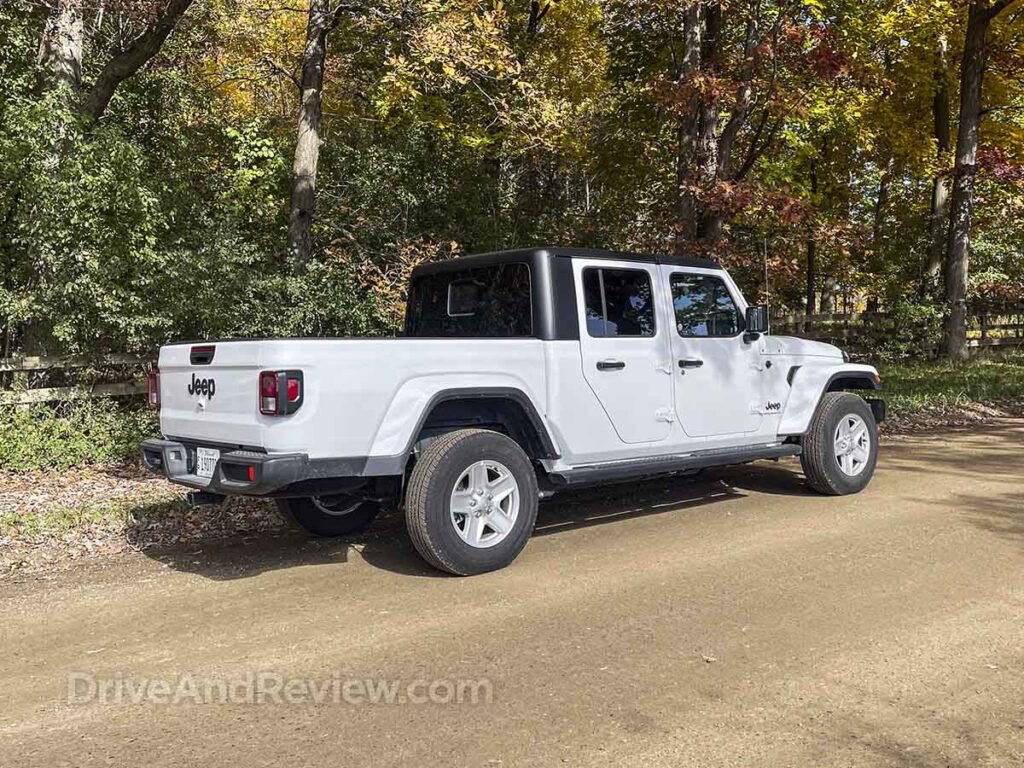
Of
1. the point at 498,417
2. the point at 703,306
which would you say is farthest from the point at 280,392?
the point at 703,306

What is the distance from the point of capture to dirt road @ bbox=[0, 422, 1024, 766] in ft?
9.87

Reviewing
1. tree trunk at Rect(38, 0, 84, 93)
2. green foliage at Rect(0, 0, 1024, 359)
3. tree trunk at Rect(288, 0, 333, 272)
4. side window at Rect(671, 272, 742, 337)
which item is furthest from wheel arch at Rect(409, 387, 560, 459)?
tree trunk at Rect(288, 0, 333, 272)

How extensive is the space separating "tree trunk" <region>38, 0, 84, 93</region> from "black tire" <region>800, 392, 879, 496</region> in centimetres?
969

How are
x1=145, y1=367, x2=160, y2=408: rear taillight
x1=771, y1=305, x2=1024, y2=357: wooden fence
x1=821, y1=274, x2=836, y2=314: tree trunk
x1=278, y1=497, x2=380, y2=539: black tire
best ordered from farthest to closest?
x1=821, y1=274, x2=836, y2=314: tree trunk → x1=771, y1=305, x2=1024, y2=357: wooden fence → x1=278, y1=497, x2=380, y2=539: black tire → x1=145, y1=367, x2=160, y2=408: rear taillight

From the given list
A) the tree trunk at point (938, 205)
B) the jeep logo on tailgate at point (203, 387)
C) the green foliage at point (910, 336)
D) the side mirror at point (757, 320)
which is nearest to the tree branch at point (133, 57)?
the jeep logo on tailgate at point (203, 387)

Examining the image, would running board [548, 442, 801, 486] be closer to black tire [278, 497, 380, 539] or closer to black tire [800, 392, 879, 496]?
black tire [800, 392, 879, 496]

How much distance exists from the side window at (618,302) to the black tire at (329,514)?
2.16m

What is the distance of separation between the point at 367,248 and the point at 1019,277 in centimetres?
2378

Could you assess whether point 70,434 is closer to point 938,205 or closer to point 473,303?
point 473,303

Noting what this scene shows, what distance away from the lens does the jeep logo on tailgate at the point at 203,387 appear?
4.95 meters

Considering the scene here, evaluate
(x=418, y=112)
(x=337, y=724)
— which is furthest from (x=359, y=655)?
(x=418, y=112)

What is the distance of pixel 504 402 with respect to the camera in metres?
5.34

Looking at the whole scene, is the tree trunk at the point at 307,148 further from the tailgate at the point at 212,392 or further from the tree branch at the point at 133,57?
the tailgate at the point at 212,392

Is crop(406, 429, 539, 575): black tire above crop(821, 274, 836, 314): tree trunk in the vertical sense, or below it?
below
